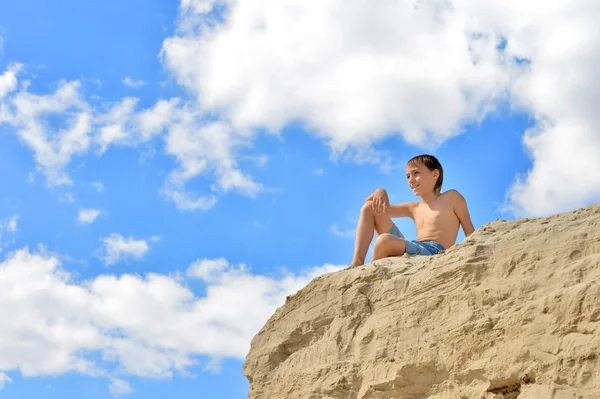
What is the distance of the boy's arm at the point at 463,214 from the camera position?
6.59 m

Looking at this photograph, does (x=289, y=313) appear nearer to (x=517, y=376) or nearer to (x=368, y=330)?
(x=368, y=330)

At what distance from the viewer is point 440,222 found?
21.5 feet

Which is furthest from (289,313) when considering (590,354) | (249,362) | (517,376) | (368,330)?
(590,354)

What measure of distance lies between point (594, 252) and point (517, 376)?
830mm

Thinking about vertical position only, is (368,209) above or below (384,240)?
above

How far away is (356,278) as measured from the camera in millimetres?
5441

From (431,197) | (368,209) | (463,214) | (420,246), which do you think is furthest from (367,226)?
(463,214)

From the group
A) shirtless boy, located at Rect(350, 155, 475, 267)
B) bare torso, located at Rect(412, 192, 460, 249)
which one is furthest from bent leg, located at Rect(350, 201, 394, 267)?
bare torso, located at Rect(412, 192, 460, 249)

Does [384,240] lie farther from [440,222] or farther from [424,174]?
[424,174]

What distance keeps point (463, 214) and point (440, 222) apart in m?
0.22

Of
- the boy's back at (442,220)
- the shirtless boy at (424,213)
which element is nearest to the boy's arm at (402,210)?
the shirtless boy at (424,213)

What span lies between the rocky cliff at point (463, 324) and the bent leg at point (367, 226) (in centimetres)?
71

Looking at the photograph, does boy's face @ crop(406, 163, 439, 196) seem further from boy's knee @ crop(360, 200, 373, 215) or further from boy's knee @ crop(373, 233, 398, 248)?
boy's knee @ crop(373, 233, 398, 248)

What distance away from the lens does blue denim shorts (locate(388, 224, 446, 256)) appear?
5933 mm
